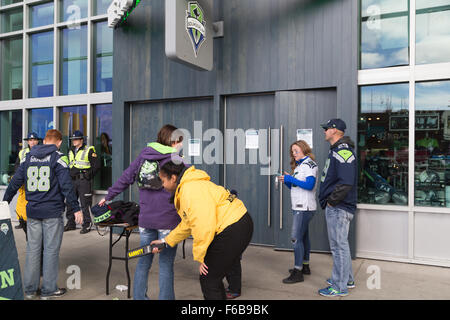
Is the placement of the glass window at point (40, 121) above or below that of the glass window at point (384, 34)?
Answer: below

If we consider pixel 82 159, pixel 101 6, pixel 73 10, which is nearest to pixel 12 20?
pixel 73 10

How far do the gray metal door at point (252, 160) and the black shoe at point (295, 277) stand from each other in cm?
163

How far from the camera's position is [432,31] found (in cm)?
527

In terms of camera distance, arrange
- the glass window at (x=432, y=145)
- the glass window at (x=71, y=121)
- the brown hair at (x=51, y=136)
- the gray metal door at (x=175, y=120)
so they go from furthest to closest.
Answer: the glass window at (x=71, y=121) < the gray metal door at (x=175, y=120) < the glass window at (x=432, y=145) < the brown hair at (x=51, y=136)

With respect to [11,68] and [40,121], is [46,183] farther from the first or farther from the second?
[11,68]

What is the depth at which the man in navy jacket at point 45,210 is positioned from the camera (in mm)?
4008

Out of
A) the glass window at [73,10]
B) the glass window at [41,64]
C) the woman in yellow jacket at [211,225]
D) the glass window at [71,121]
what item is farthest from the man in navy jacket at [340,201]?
the glass window at [41,64]

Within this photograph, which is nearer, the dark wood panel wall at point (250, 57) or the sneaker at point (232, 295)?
the sneaker at point (232, 295)

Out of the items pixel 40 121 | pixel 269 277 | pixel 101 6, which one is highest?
pixel 101 6

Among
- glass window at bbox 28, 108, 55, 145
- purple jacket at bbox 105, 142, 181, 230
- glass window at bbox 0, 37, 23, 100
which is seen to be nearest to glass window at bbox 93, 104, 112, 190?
glass window at bbox 28, 108, 55, 145

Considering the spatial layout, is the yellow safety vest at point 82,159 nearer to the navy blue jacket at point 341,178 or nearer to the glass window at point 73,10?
the glass window at point 73,10

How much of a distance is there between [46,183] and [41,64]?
5.74m

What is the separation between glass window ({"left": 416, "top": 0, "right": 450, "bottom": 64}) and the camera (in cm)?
520

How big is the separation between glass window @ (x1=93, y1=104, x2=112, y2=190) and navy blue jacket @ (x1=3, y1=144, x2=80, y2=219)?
359 centimetres
